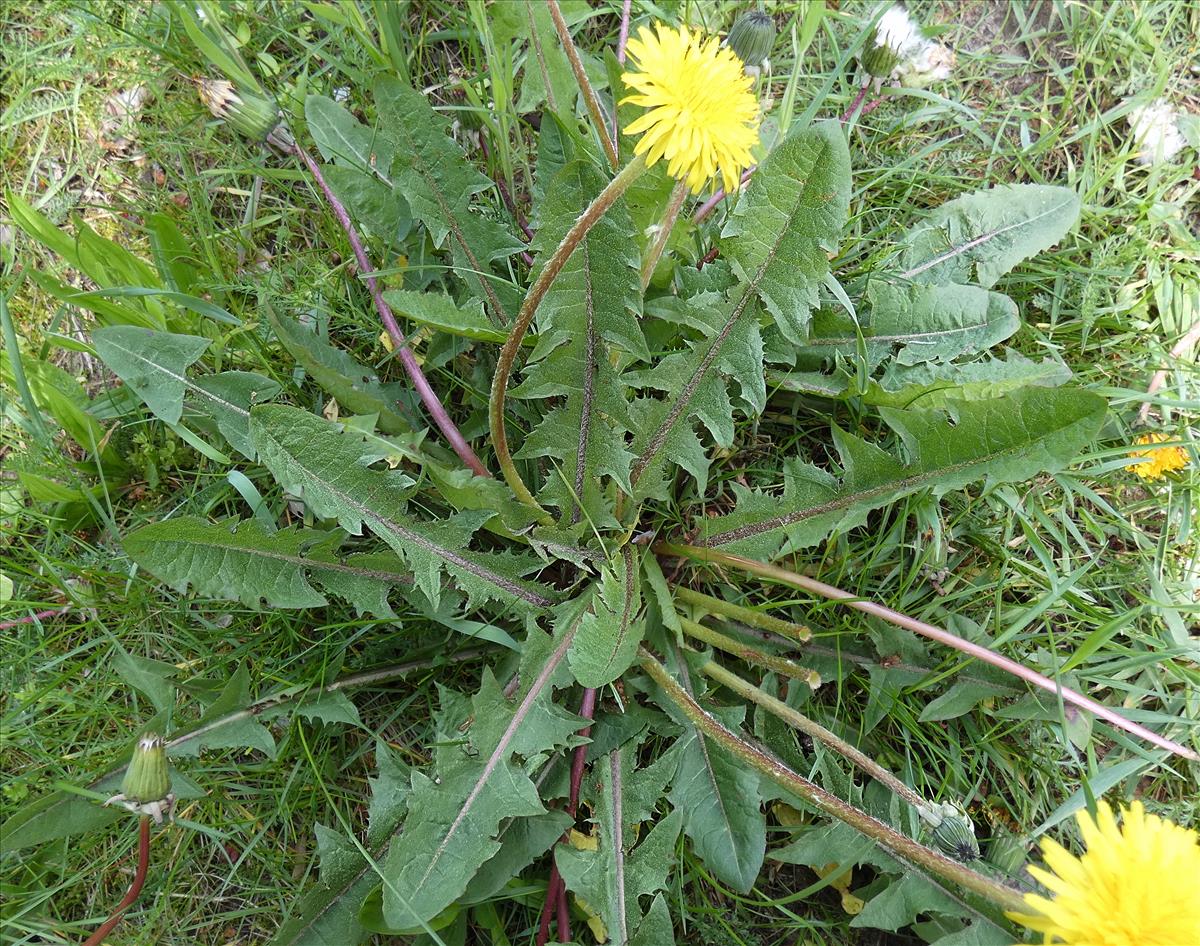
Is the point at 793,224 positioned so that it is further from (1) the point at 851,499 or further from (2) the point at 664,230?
(1) the point at 851,499

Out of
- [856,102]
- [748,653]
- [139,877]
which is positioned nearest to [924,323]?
[856,102]

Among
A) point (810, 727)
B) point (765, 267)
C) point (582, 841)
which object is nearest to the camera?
point (810, 727)

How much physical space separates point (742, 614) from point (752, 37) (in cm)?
124

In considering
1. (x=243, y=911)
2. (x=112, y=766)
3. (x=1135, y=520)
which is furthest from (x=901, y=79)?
(x=243, y=911)

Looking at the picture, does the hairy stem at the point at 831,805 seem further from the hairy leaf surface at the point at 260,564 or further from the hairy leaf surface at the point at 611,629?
the hairy leaf surface at the point at 260,564

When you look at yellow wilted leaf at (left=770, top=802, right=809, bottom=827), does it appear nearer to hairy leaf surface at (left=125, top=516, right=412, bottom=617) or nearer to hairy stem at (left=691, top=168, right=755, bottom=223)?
hairy leaf surface at (left=125, top=516, right=412, bottom=617)

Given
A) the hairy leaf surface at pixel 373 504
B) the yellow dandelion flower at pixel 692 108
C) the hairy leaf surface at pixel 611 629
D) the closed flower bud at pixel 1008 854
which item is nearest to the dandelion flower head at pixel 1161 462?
the closed flower bud at pixel 1008 854

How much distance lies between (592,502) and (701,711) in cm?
48

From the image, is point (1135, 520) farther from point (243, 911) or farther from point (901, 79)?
point (243, 911)

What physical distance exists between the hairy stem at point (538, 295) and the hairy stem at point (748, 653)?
41 cm

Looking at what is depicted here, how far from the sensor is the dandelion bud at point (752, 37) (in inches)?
68.5

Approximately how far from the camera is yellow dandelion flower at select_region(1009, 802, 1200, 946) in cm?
105

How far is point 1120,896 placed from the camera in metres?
1.08

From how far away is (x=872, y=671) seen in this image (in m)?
1.83
